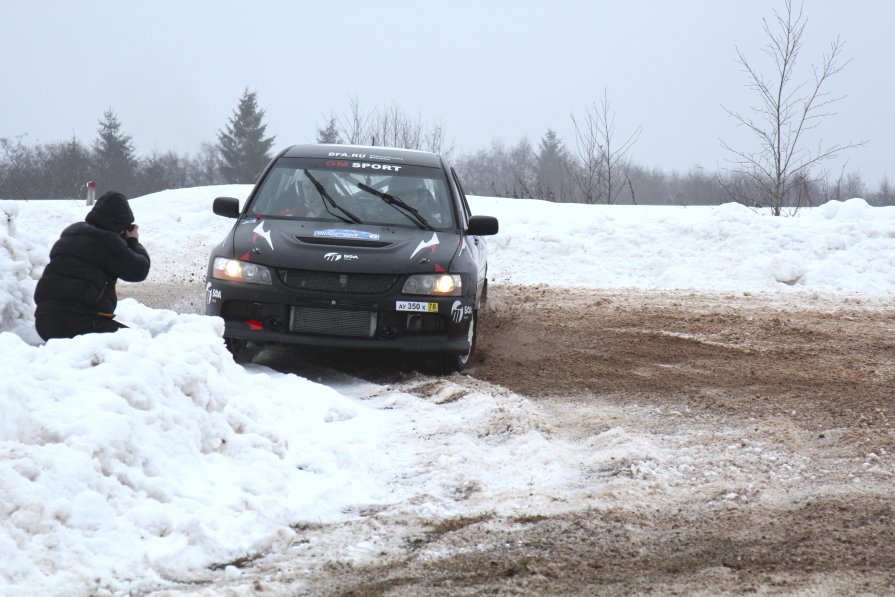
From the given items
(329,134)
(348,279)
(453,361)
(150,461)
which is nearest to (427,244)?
(348,279)

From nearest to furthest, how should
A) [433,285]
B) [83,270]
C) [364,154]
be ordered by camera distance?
1. [83,270]
2. [433,285]
3. [364,154]

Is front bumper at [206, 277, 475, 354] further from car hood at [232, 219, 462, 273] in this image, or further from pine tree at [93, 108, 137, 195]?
pine tree at [93, 108, 137, 195]

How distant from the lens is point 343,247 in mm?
7262

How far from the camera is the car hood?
712 cm

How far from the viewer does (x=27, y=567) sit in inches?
134

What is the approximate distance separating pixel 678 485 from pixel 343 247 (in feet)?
11.0

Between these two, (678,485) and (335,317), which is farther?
(335,317)

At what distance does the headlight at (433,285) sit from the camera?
7145mm

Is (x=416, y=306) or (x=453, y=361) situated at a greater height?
(x=416, y=306)

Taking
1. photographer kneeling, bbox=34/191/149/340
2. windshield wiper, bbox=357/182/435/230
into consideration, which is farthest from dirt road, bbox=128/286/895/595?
photographer kneeling, bbox=34/191/149/340

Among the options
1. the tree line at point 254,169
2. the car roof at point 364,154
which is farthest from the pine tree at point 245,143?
the car roof at point 364,154

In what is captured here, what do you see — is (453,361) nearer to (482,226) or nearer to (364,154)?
(482,226)

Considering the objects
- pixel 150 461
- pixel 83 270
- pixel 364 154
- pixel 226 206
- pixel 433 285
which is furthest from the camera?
pixel 364 154

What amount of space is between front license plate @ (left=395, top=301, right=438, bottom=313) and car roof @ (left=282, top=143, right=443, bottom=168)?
74.7 inches
